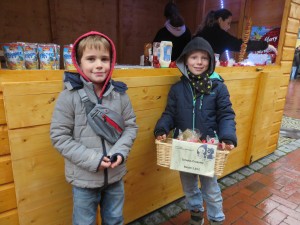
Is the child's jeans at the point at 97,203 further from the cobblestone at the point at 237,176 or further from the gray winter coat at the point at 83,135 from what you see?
the cobblestone at the point at 237,176

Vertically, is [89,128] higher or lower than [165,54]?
lower

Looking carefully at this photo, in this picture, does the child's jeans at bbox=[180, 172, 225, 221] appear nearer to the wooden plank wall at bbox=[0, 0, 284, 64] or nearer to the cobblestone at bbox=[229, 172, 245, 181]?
the cobblestone at bbox=[229, 172, 245, 181]

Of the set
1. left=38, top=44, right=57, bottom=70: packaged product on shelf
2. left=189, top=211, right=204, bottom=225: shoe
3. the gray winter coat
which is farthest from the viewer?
left=189, top=211, right=204, bottom=225: shoe

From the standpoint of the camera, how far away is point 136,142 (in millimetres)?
2199

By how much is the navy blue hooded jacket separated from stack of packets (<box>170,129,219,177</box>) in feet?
0.54

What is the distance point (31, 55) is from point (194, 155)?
4.24 ft

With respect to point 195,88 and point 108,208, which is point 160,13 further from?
point 108,208

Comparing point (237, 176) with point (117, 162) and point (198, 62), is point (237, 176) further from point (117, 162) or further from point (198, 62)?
point (117, 162)

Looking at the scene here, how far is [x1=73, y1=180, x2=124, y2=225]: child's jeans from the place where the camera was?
5.15ft

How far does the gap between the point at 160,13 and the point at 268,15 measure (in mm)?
2502

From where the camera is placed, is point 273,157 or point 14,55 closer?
point 14,55

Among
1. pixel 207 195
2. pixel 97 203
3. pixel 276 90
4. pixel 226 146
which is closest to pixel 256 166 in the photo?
pixel 276 90

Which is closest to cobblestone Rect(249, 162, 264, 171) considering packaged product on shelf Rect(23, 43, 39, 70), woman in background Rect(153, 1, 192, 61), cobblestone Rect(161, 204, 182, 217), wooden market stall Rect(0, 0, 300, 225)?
wooden market stall Rect(0, 0, 300, 225)

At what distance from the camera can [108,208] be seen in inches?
67.1
